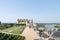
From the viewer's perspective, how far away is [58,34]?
10102 mm

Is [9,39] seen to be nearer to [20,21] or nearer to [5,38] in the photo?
[5,38]

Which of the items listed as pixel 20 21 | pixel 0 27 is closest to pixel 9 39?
pixel 0 27

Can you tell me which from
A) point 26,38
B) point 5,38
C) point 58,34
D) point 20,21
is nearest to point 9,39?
point 5,38

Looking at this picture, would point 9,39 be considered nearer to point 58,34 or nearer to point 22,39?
point 22,39

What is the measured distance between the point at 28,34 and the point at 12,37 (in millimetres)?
1936

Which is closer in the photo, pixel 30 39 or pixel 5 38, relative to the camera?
pixel 5 38

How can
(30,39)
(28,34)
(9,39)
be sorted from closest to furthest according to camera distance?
1. (9,39)
2. (30,39)
3. (28,34)

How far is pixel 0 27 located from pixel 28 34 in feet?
17.9

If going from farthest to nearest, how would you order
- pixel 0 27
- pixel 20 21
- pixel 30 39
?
1. pixel 20 21
2. pixel 0 27
3. pixel 30 39

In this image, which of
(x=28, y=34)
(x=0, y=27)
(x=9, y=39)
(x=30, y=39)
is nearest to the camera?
(x=9, y=39)

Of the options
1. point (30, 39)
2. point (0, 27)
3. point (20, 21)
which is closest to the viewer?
point (30, 39)

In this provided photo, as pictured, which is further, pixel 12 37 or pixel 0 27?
pixel 0 27

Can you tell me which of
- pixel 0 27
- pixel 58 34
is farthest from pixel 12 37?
pixel 0 27

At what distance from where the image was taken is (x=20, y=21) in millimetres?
23344
